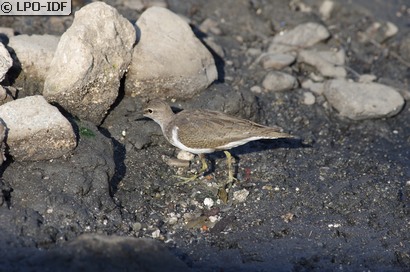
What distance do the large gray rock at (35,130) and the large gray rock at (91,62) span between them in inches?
21.0

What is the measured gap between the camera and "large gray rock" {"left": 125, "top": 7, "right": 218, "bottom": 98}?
9.14 metres

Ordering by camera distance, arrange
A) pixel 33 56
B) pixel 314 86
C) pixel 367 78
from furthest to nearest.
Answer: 1. pixel 367 78
2. pixel 314 86
3. pixel 33 56

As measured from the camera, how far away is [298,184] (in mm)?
8688

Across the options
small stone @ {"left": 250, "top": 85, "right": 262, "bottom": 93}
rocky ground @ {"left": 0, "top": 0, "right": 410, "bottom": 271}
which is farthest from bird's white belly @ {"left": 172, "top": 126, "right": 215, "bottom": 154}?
small stone @ {"left": 250, "top": 85, "right": 262, "bottom": 93}

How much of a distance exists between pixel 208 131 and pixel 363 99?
3.01 metres

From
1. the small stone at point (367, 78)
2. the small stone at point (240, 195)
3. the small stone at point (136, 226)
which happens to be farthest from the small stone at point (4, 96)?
the small stone at point (367, 78)

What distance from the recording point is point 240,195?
27.7 ft

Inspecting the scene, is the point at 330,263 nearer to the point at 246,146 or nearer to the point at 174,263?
the point at 174,263

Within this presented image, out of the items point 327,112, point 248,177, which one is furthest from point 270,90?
point 248,177

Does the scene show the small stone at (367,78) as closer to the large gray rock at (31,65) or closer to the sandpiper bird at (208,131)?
the sandpiper bird at (208,131)

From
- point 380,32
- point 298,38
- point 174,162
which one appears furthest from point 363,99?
point 174,162

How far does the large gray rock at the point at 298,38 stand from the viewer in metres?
11.3

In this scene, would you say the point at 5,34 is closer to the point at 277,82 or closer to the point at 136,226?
the point at 136,226

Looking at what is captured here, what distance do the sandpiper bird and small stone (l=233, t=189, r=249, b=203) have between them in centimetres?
24
